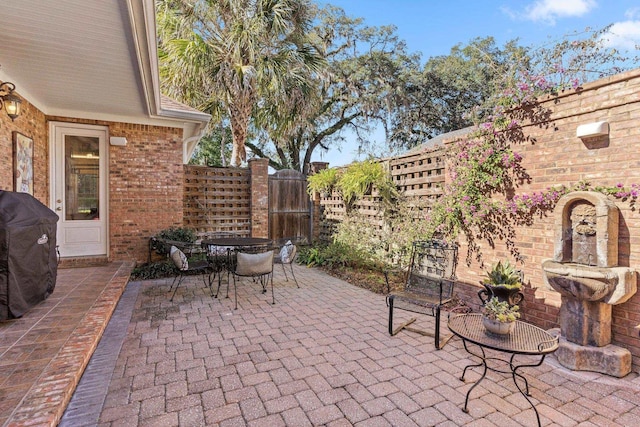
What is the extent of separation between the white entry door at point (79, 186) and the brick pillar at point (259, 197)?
2800 millimetres

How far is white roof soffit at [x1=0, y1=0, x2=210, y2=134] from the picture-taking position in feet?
9.27

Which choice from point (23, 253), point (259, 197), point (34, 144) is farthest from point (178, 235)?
point (23, 253)

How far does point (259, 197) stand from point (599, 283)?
6167mm

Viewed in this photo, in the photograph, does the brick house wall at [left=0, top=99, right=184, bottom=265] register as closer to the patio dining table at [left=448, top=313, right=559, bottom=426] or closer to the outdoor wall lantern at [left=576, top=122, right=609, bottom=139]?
the patio dining table at [left=448, top=313, right=559, bottom=426]

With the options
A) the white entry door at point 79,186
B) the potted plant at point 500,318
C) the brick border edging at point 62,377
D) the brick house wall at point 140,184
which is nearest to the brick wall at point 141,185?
the brick house wall at point 140,184

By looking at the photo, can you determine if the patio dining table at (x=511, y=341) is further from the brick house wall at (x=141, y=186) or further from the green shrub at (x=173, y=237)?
the brick house wall at (x=141, y=186)

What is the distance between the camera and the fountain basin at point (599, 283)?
100 inches

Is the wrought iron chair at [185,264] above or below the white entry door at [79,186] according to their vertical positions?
below

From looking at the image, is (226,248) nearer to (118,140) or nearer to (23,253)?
(23,253)

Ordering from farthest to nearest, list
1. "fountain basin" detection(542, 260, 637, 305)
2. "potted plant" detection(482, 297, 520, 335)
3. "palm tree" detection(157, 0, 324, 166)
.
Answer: "palm tree" detection(157, 0, 324, 166) < "fountain basin" detection(542, 260, 637, 305) < "potted plant" detection(482, 297, 520, 335)

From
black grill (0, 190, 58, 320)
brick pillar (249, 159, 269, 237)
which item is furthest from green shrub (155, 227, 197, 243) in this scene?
black grill (0, 190, 58, 320)

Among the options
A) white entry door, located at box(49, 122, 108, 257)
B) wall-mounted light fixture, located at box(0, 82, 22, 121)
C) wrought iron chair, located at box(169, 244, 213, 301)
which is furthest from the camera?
white entry door, located at box(49, 122, 108, 257)

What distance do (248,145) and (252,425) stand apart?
1644 cm

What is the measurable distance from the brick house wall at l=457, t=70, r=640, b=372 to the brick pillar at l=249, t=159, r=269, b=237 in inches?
197
